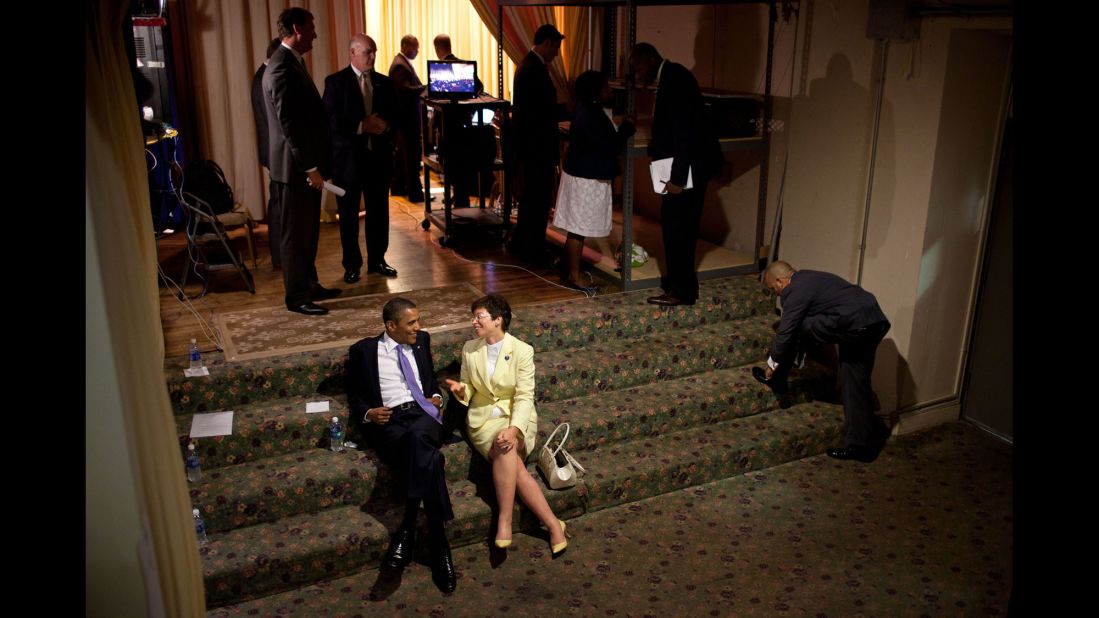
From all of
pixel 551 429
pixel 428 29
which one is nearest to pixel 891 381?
pixel 551 429

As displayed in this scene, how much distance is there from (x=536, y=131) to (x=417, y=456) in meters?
2.98

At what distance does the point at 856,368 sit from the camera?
516 cm

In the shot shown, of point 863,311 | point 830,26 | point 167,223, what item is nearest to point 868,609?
point 863,311

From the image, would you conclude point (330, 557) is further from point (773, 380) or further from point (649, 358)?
point (773, 380)

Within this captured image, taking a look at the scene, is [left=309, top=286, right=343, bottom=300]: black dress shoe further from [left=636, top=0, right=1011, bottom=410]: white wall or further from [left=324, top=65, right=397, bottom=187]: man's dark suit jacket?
[left=636, top=0, right=1011, bottom=410]: white wall

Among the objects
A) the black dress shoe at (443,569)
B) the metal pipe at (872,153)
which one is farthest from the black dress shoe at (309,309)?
the metal pipe at (872,153)

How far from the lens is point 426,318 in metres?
5.47

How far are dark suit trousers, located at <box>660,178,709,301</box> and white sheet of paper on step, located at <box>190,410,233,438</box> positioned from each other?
283 centimetres

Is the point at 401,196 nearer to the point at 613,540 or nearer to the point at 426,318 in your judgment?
the point at 426,318

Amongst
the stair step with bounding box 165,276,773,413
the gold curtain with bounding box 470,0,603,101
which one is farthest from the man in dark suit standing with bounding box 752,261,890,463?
the gold curtain with bounding box 470,0,603,101

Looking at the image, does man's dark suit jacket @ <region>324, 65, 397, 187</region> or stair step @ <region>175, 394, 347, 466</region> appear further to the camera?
man's dark suit jacket @ <region>324, 65, 397, 187</region>

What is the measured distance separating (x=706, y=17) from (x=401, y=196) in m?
3.71

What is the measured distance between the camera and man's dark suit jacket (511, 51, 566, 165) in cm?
622

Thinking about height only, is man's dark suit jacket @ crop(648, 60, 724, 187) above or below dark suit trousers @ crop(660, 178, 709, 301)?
above
